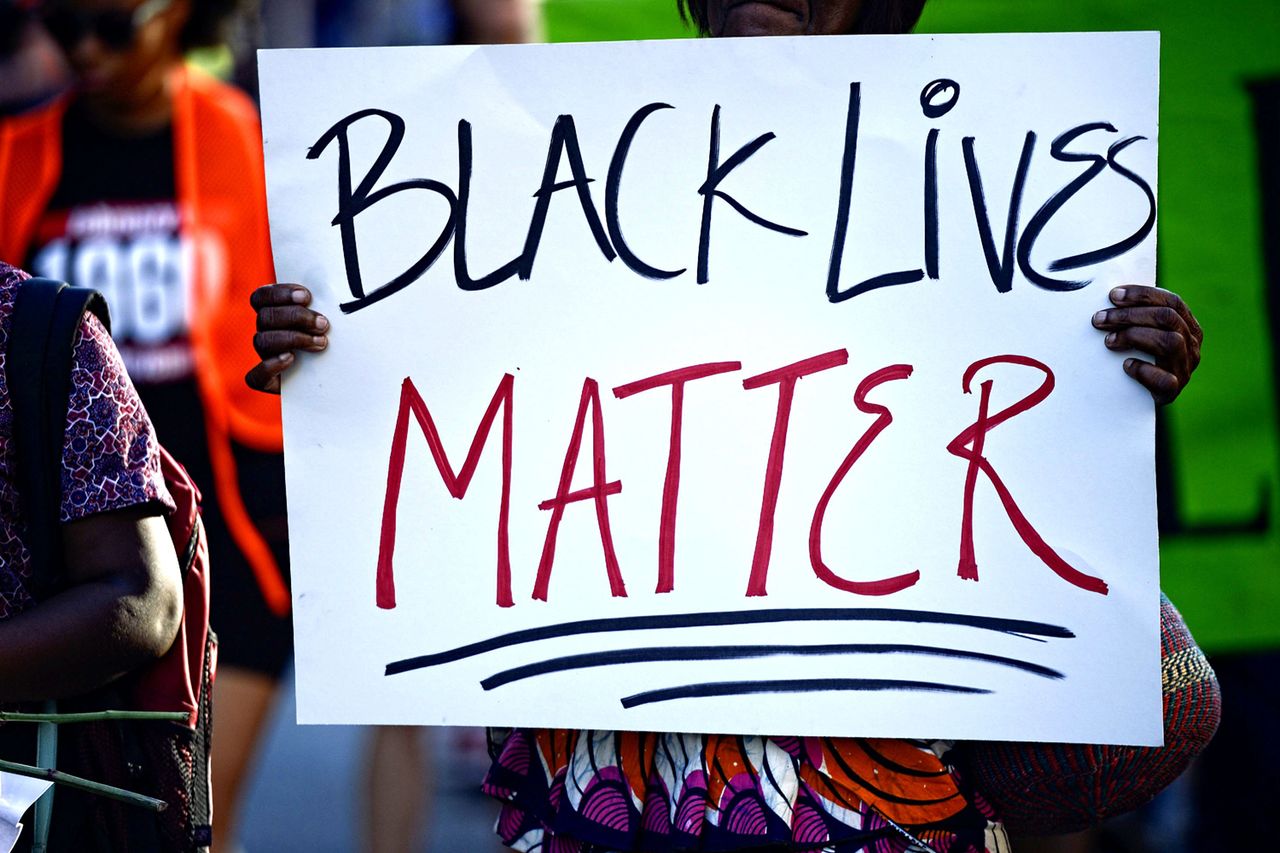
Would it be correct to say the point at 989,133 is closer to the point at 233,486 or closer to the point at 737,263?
the point at 737,263

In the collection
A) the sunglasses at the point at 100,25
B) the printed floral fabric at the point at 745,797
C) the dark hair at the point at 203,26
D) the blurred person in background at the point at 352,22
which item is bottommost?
the printed floral fabric at the point at 745,797

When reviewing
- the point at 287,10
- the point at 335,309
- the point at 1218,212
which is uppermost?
the point at 287,10

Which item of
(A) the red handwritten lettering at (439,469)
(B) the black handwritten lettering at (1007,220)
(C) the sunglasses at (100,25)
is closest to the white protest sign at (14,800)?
(A) the red handwritten lettering at (439,469)

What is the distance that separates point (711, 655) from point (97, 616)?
669mm

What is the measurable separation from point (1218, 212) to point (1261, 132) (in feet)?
0.63

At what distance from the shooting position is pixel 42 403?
1645mm

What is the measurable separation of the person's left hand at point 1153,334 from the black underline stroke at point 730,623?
298 mm

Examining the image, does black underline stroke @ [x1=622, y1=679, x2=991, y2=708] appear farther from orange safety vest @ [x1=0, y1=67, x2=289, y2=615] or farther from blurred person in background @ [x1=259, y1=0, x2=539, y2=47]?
blurred person in background @ [x1=259, y1=0, x2=539, y2=47]

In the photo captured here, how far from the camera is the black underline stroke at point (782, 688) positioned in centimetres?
176

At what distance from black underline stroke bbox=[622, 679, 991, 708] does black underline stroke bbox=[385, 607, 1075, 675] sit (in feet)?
0.22

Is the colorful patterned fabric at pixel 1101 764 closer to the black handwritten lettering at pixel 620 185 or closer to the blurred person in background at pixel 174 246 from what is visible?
the black handwritten lettering at pixel 620 185

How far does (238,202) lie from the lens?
11.1 feet

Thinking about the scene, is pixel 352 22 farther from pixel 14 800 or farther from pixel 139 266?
pixel 14 800

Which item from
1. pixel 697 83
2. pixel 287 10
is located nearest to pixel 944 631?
pixel 697 83
